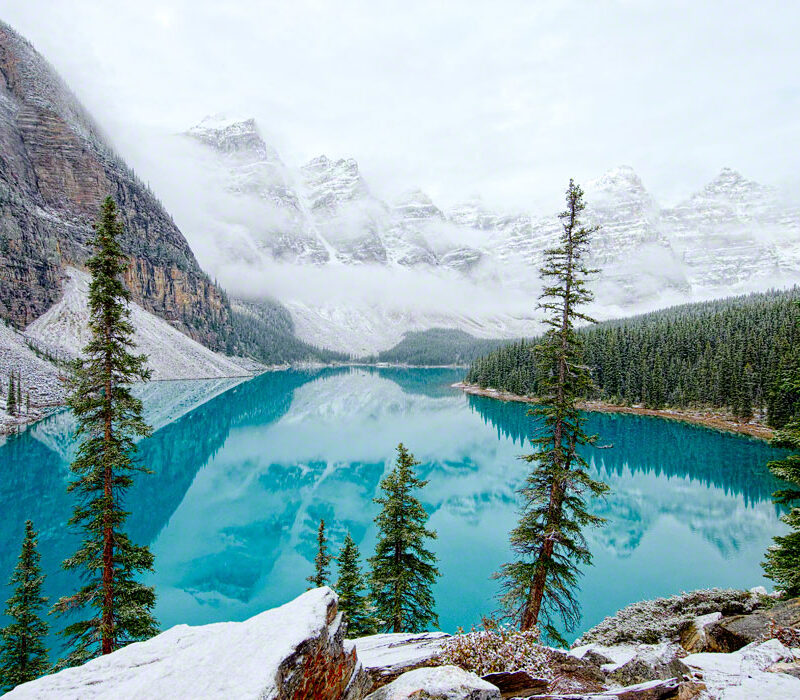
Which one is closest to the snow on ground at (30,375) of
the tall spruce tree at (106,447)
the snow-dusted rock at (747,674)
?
the tall spruce tree at (106,447)

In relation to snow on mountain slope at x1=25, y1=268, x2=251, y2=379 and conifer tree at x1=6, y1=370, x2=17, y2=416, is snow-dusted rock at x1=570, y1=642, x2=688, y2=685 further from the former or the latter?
snow on mountain slope at x1=25, y1=268, x2=251, y2=379

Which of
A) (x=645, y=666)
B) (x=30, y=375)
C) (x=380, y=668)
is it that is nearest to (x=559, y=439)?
(x=645, y=666)

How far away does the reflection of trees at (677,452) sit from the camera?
46.2m

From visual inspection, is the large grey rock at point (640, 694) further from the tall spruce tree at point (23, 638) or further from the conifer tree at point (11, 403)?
the conifer tree at point (11, 403)

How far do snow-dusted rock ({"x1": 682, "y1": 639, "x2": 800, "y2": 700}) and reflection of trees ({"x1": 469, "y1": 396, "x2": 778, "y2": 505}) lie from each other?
121 ft

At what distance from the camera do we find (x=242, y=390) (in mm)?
128375

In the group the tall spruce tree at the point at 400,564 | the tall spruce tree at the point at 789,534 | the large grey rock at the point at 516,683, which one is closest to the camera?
the large grey rock at the point at 516,683

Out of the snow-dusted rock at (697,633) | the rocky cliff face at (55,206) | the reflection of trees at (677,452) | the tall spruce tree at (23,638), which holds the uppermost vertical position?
the rocky cliff face at (55,206)

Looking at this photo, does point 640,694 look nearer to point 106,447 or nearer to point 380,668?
point 380,668

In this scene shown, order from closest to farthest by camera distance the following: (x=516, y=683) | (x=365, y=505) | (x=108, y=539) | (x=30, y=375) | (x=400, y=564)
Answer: (x=516, y=683) → (x=108, y=539) → (x=400, y=564) → (x=365, y=505) → (x=30, y=375)

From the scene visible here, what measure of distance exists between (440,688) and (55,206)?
19888 centimetres

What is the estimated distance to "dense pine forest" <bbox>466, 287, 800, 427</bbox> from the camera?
74938mm

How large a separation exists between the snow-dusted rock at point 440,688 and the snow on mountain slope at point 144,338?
10992 centimetres

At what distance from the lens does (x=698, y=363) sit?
9194 centimetres
